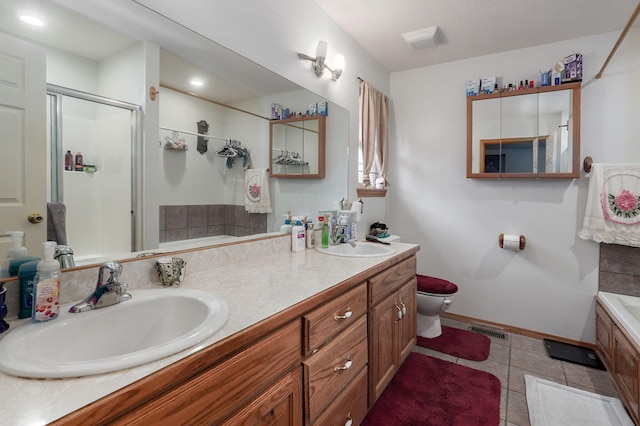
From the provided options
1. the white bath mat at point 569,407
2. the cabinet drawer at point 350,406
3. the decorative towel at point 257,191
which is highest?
the decorative towel at point 257,191

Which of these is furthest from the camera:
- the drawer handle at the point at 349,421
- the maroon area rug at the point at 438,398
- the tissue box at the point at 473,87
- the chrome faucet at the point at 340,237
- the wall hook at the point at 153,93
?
the tissue box at the point at 473,87

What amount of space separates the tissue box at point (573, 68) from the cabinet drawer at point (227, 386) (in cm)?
285

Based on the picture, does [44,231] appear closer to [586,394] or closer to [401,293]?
[401,293]

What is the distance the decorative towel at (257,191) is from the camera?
1.66 metres

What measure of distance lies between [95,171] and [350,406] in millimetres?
1388

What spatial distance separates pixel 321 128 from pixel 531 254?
213cm

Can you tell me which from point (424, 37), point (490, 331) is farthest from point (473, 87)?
point (490, 331)

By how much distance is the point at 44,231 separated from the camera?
3.08 ft

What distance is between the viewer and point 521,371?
2.17 m

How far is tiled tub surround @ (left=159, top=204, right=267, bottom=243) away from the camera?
131 cm

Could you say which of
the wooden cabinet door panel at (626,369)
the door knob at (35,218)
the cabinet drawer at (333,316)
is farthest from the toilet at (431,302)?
the door knob at (35,218)

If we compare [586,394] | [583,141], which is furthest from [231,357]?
[583,141]

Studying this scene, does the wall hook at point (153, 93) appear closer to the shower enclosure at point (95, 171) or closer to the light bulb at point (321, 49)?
the shower enclosure at point (95, 171)

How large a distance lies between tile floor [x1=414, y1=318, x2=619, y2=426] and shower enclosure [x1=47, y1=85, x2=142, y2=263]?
209 cm
